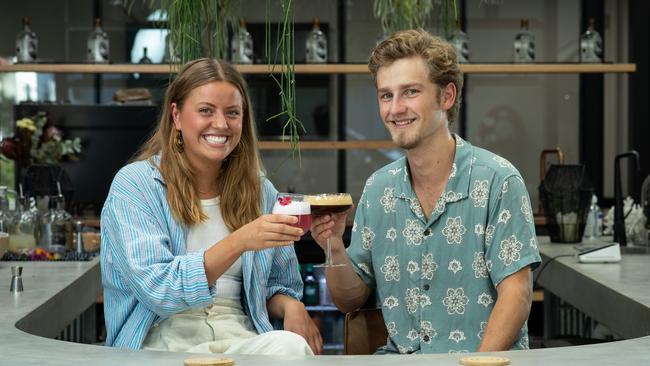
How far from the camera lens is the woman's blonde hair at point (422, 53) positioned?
2.92m

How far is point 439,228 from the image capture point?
9.71 ft

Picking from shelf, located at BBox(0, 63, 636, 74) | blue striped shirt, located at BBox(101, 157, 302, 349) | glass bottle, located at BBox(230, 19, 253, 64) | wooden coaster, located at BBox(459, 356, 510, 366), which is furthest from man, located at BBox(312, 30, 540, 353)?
glass bottle, located at BBox(230, 19, 253, 64)

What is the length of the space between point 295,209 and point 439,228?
0.49m

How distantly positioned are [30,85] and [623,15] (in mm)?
4638

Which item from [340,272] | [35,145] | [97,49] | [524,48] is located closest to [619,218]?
[340,272]

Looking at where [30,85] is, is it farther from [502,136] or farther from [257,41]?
[502,136]

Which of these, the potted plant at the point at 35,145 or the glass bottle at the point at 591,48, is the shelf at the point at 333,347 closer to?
the potted plant at the point at 35,145

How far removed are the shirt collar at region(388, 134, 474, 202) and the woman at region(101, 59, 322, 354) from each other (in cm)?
36

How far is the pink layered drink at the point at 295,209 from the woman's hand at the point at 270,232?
1cm

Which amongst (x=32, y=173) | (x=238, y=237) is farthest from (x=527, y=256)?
(x=32, y=173)

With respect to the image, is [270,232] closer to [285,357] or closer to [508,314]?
[285,357]

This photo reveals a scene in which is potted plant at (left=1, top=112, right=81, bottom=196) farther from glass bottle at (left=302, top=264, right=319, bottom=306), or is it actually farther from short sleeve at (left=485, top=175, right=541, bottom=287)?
short sleeve at (left=485, top=175, right=541, bottom=287)

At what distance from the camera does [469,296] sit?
2936 mm

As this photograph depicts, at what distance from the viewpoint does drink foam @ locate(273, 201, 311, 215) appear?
2643 mm
